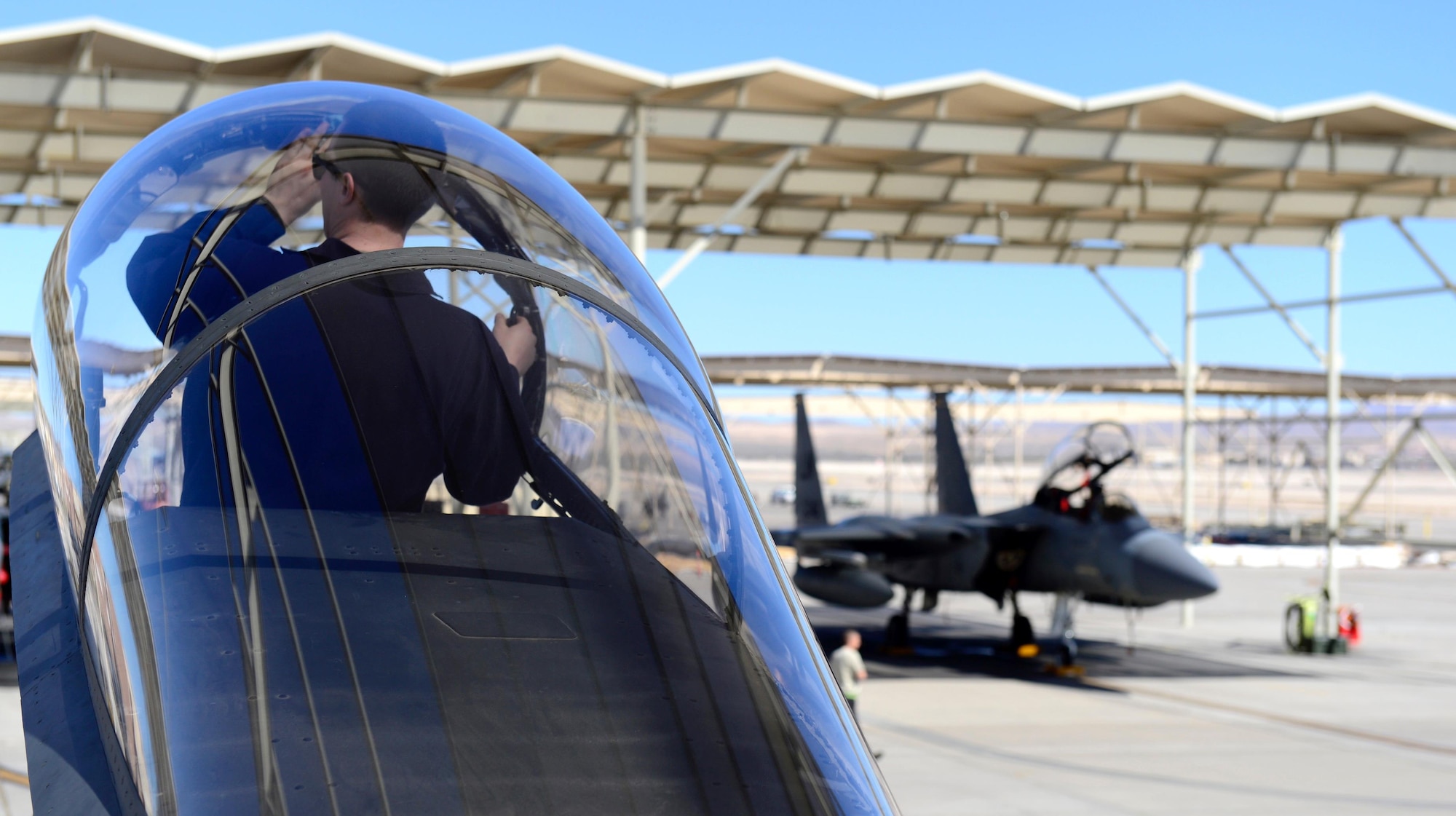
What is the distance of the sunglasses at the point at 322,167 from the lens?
8.61ft

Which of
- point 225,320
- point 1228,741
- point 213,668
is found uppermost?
point 225,320

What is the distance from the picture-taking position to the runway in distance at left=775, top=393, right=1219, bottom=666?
1562 cm

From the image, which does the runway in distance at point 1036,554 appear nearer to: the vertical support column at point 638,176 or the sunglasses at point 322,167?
the vertical support column at point 638,176

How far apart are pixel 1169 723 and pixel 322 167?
12.2 m

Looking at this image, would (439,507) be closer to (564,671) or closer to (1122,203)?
(564,671)

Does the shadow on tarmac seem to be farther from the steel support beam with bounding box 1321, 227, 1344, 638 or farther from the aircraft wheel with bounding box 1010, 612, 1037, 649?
the steel support beam with bounding box 1321, 227, 1344, 638

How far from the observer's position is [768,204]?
19.1 meters

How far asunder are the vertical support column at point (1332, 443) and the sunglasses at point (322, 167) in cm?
1776

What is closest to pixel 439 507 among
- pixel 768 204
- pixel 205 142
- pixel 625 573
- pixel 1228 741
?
pixel 625 573

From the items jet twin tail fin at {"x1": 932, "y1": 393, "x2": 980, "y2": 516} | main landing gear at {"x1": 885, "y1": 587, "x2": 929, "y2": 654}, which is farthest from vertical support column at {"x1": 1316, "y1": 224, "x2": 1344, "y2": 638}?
main landing gear at {"x1": 885, "y1": 587, "x2": 929, "y2": 654}

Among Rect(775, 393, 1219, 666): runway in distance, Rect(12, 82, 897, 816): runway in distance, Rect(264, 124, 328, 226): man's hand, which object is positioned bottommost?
Rect(775, 393, 1219, 666): runway in distance

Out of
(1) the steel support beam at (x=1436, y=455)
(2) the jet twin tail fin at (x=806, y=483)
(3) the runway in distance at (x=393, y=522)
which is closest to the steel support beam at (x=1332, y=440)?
(1) the steel support beam at (x=1436, y=455)

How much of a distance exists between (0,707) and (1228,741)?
11891mm

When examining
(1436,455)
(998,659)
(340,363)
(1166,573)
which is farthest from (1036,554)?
(340,363)
